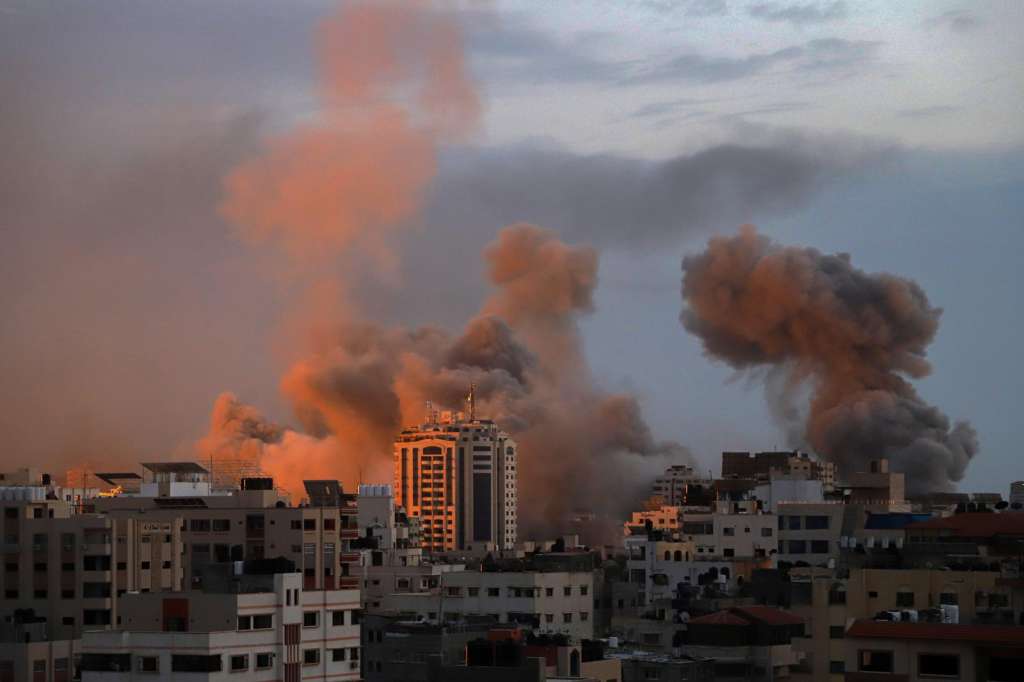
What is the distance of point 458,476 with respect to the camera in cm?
16550

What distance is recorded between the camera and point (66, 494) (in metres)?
98.1

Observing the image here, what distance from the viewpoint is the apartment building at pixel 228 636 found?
43.0 metres

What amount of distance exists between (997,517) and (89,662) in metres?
31.3

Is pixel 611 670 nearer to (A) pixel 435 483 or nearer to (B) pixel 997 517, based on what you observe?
(B) pixel 997 517

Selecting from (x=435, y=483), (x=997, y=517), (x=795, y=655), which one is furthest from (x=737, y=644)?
(x=435, y=483)

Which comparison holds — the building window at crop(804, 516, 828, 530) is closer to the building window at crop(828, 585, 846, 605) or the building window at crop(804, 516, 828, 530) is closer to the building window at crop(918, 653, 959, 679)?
the building window at crop(828, 585, 846, 605)

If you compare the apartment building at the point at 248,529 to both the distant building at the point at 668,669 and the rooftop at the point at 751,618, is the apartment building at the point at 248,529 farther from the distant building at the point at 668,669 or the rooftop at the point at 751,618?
the distant building at the point at 668,669

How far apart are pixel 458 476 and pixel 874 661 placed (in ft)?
405

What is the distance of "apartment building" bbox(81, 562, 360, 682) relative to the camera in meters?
43.0

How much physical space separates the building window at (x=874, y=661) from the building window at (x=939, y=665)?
0.65 meters

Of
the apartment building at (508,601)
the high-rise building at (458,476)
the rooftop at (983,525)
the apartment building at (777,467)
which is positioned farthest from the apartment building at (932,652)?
the high-rise building at (458,476)

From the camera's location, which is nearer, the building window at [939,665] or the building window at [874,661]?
the building window at [939,665]

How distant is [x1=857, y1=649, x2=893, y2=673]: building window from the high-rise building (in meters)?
119

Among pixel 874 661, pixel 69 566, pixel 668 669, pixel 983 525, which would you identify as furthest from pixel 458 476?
pixel 874 661
